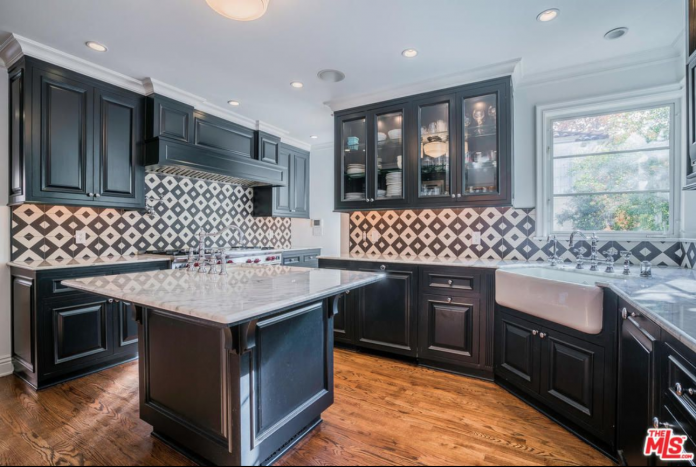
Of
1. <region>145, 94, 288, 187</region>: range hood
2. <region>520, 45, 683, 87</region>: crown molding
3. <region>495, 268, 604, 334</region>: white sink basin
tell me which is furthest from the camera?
<region>145, 94, 288, 187</region>: range hood

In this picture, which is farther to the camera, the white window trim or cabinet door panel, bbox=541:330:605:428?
the white window trim

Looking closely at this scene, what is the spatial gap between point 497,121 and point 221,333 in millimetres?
2628

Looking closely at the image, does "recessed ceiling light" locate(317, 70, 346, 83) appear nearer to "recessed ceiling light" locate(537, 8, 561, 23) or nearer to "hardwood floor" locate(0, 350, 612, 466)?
"recessed ceiling light" locate(537, 8, 561, 23)

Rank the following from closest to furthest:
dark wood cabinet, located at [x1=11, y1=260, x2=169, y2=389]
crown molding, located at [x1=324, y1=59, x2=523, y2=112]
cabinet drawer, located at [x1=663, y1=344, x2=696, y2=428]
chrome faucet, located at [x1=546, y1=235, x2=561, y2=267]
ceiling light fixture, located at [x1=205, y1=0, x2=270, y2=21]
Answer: cabinet drawer, located at [x1=663, y1=344, x2=696, y2=428], ceiling light fixture, located at [x1=205, y1=0, x2=270, y2=21], dark wood cabinet, located at [x1=11, y1=260, x2=169, y2=389], chrome faucet, located at [x1=546, y1=235, x2=561, y2=267], crown molding, located at [x1=324, y1=59, x2=523, y2=112]

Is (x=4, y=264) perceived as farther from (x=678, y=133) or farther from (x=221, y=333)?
(x=678, y=133)

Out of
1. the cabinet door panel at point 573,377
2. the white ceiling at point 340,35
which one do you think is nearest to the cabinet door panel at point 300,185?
the white ceiling at point 340,35

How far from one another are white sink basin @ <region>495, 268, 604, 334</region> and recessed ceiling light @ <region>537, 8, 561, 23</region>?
1.65 meters

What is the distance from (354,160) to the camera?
346 cm

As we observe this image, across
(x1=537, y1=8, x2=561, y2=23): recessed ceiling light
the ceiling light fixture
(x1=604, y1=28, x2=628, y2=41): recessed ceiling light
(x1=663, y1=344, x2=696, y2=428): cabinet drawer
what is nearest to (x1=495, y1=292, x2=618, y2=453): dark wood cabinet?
(x1=663, y1=344, x2=696, y2=428): cabinet drawer

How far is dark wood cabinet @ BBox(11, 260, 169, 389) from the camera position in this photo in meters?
2.38

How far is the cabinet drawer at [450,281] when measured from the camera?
2.61m

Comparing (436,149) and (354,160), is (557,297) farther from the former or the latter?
(354,160)

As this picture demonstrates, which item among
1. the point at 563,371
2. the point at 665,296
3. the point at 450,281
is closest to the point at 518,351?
the point at 563,371

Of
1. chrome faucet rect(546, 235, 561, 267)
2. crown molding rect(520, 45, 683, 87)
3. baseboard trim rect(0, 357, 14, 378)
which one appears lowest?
baseboard trim rect(0, 357, 14, 378)
